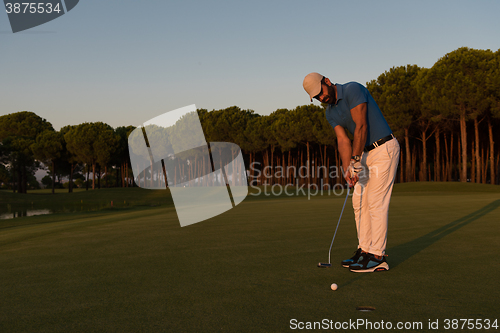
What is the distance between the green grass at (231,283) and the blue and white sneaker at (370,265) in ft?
0.40

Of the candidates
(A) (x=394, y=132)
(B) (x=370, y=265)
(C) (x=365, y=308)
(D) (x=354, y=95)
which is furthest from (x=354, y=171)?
(A) (x=394, y=132)

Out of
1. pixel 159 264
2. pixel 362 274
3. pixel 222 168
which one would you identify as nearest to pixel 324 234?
pixel 362 274

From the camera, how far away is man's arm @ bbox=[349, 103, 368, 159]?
4.59 m

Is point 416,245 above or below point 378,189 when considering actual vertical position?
below

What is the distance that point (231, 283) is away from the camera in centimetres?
402

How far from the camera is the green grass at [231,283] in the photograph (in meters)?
2.99

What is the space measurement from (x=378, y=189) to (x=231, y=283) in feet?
7.18

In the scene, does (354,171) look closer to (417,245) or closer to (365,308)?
(365,308)

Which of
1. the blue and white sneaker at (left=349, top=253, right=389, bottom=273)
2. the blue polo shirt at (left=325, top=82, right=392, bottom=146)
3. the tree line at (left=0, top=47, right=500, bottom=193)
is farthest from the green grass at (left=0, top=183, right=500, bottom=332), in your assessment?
the tree line at (left=0, top=47, right=500, bottom=193)

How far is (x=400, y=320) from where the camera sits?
9.43ft

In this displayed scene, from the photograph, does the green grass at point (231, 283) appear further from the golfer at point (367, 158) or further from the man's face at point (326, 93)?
the man's face at point (326, 93)

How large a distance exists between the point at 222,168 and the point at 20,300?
209ft

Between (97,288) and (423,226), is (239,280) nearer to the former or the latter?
(97,288)

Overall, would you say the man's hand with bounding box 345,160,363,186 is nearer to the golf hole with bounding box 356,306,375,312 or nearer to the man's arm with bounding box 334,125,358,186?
the man's arm with bounding box 334,125,358,186
